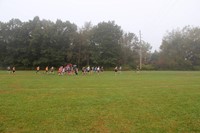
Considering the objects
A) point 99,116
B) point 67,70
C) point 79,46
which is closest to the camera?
point 99,116

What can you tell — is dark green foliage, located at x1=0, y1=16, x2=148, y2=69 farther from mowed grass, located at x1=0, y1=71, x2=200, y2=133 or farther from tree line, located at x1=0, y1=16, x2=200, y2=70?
mowed grass, located at x1=0, y1=71, x2=200, y2=133

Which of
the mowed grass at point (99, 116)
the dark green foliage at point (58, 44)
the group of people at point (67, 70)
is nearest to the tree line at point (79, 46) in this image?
the dark green foliage at point (58, 44)

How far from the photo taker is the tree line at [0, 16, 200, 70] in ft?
224

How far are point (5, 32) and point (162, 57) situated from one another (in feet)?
177

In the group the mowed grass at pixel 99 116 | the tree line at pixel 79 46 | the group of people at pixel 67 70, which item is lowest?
the mowed grass at pixel 99 116

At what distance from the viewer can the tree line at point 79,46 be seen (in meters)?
68.2

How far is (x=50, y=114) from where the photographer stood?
29.4 feet

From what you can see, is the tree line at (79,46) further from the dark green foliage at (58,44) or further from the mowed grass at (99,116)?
the mowed grass at (99,116)

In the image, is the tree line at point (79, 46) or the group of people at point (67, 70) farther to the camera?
the tree line at point (79, 46)

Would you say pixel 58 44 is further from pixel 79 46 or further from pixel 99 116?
pixel 99 116

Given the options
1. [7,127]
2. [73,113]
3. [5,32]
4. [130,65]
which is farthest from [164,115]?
[5,32]

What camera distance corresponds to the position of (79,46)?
72312 mm

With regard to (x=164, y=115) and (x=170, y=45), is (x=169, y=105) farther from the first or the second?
(x=170, y=45)

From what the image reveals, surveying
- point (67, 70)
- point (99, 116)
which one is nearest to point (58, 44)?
point (67, 70)
